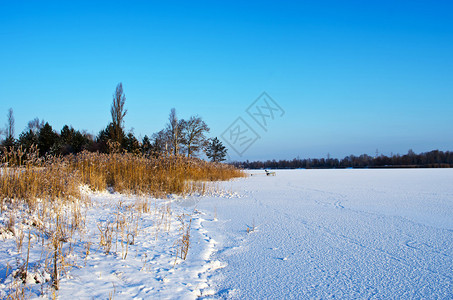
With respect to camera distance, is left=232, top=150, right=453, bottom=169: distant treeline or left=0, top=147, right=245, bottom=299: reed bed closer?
left=0, top=147, right=245, bottom=299: reed bed

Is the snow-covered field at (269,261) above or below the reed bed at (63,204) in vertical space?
below

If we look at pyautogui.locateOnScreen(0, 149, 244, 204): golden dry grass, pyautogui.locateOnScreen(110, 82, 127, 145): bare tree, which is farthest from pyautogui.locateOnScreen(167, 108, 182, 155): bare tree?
pyautogui.locateOnScreen(0, 149, 244, 204): golden dry grass

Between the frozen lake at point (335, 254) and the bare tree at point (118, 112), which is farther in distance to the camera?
the bare tree at point (118, 112)

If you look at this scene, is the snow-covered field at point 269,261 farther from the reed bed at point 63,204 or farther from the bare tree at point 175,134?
the bare tree at point 175,134

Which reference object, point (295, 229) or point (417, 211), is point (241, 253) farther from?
point (417, 211)

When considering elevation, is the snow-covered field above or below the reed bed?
below

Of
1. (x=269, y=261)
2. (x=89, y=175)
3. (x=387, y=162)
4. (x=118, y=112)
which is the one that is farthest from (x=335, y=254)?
(x=387, y=162)

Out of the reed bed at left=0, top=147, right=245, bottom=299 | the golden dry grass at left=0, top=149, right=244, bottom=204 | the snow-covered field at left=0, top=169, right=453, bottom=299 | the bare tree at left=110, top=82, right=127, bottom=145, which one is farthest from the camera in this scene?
the bare tree at left=110, top=82, right=127, bottom=145

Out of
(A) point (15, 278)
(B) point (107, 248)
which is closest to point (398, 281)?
(B) point (107, 248)

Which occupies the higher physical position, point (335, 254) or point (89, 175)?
point (89, 175)

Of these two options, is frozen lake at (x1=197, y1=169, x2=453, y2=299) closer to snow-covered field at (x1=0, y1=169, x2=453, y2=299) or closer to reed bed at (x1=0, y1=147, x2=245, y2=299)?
snow-covered field at (x1=0, y1=169, x2=453, y2=299)

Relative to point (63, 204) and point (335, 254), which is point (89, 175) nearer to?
point (63, 204)

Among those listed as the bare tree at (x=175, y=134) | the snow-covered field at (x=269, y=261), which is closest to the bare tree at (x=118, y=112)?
the bare tree at (x=175, y=134)

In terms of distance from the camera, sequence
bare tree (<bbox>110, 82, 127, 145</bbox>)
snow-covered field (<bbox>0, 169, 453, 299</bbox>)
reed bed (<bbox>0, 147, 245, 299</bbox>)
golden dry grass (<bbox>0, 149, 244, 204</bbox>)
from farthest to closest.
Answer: bare tree (<bbox>110, 82, 127, 145</bbox>), golden dry grass (<bbox>0, 149, 244, 204</bbox>), reed bed (<bbox>0, 147, 245, 299</bbox>), snow-covered field (<bbox>0, 169, 453, 299</bbox>)
